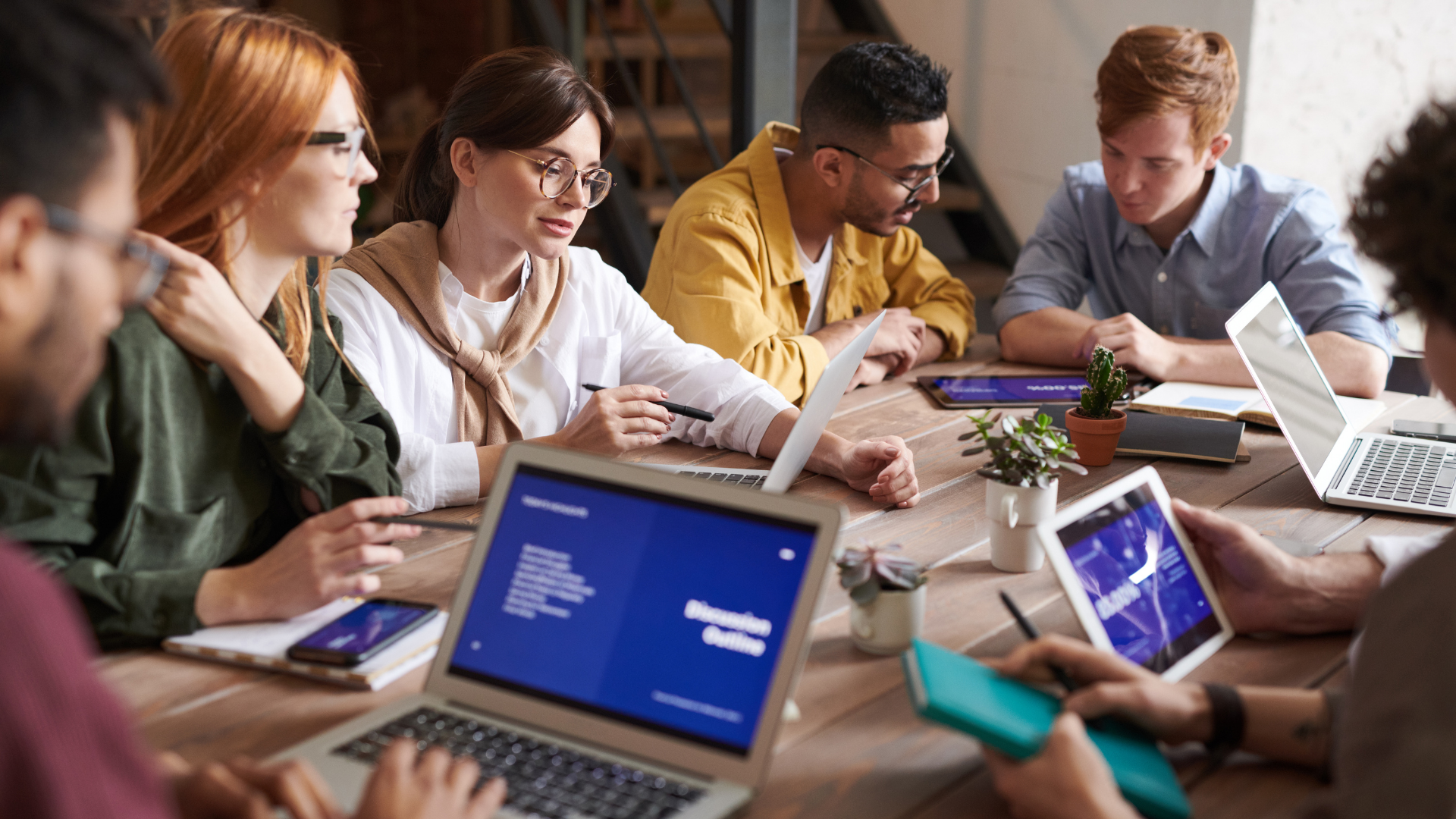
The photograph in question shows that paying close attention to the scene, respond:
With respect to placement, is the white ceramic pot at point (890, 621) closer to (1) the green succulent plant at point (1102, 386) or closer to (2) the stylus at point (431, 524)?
(2) the stylus at point (431, 524)

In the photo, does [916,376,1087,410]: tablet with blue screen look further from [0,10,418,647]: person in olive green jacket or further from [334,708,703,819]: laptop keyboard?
[334,708,703,819]: laptop keyboard

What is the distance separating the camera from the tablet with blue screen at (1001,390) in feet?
7.24

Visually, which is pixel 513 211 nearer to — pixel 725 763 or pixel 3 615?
pixel 725 763

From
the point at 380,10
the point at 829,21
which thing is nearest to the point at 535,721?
the point at 829,21

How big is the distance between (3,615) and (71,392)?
0.18 metres

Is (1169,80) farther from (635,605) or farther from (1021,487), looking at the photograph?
(635,605)

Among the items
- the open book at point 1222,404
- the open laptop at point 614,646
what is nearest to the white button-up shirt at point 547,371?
the open laptop at point 614,646

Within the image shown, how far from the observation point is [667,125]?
4195 mm

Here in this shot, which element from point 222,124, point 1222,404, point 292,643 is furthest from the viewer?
point 1222,404

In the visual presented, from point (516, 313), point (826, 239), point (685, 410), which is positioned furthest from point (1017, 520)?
point (826, 239)

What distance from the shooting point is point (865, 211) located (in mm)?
2596

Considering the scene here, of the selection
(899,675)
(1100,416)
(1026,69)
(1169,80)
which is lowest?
(899,675)

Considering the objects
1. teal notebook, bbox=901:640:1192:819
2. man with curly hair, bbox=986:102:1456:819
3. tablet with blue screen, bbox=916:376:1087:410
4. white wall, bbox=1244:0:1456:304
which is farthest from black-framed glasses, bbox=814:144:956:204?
teal notebook, bbox=901:640:1192:819

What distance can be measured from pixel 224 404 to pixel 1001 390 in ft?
4.84
